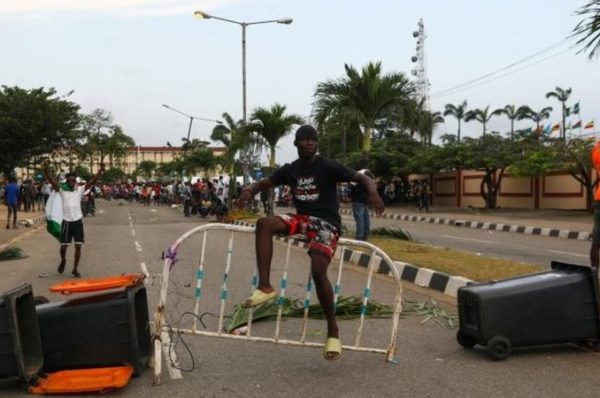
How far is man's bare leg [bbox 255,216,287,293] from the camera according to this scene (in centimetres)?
505

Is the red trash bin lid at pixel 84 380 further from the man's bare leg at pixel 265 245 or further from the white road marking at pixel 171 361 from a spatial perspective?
the man's bare leg at pixel 265 245

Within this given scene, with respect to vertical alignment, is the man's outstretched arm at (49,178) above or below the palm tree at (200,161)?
below

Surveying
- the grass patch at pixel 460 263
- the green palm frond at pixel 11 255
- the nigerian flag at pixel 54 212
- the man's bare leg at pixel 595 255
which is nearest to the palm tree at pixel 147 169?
the green palm frond at pixel 11 255

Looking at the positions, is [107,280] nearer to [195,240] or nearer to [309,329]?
[309,329]

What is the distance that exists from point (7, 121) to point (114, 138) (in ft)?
154

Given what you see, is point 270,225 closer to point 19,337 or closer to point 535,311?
point 19,337

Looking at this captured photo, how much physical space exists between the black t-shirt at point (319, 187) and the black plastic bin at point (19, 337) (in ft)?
6.94

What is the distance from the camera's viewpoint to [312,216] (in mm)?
5266

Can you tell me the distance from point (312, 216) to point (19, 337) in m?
2.25

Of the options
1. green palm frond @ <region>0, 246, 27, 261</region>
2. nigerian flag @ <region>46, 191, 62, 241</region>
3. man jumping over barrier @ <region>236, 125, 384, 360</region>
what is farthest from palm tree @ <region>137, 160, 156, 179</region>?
man jumping over barrier @ <region>236, 125, 384, 360</region>

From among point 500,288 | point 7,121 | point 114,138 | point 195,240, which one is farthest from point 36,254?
point 114,138

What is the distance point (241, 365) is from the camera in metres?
5.39

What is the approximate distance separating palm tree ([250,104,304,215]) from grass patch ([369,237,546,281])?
1024cm

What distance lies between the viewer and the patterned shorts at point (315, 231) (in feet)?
16.8
